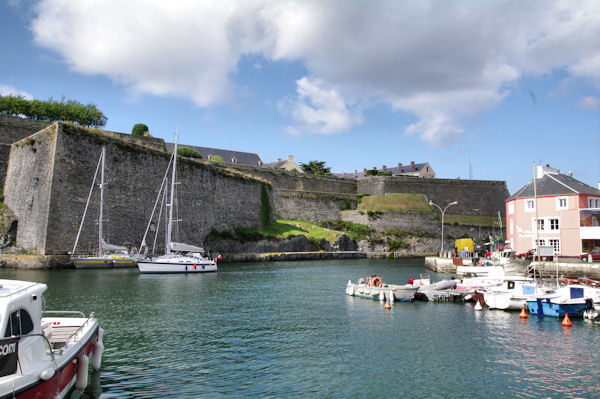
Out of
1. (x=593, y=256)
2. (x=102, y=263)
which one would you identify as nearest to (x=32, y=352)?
(x=102, y=263)

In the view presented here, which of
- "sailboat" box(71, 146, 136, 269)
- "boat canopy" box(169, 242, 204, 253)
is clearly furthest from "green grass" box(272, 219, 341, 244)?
"sailboat" box(71, 146, 136, 269)

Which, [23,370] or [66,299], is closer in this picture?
[23,370]

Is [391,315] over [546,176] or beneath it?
beneath

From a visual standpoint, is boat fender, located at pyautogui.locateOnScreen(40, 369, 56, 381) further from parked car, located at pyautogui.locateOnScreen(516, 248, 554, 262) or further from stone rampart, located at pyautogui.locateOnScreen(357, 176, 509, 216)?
stone rampart, located at pyautogui.locateOnScreen(357, 176, 509, 216)

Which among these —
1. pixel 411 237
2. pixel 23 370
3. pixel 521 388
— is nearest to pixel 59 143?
pixel 23 370

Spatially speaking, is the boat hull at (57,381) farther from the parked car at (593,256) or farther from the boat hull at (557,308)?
the parked car at (593,256)

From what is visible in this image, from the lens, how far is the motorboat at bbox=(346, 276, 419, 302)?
2423cm

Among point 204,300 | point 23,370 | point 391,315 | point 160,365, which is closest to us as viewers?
point 23,370

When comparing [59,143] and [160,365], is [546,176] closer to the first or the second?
[160,365]

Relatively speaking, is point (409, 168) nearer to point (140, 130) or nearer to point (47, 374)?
point (140, 130)

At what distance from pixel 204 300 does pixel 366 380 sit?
43.4 feet

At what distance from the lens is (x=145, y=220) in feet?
141

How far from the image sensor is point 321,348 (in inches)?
563

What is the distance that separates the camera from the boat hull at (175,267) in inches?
1382
